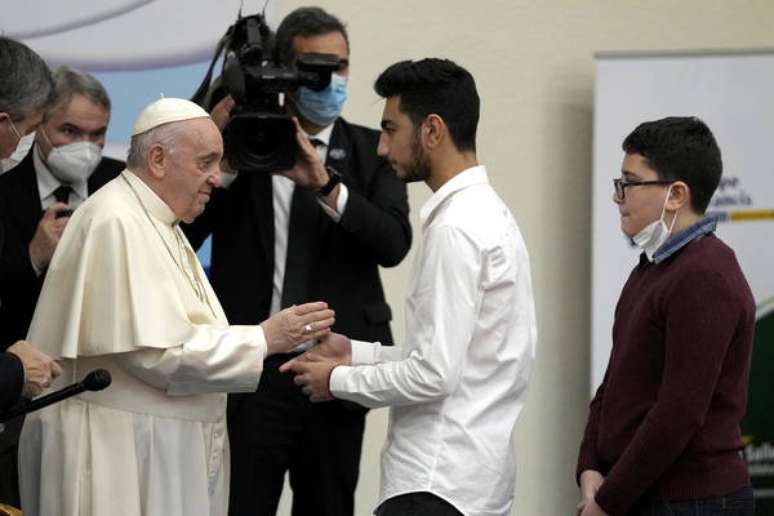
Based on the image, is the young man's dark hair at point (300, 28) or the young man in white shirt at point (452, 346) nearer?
the young man in white shirt at point (452, 346)

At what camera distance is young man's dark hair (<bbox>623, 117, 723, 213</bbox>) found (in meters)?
3.10

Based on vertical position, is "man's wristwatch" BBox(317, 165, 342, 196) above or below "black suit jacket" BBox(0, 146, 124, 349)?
above

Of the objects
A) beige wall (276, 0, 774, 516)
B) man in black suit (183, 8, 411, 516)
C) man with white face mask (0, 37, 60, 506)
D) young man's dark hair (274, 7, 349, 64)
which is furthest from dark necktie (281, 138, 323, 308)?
beige wall (276, 0, 774, 516)

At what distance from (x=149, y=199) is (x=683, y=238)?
118cm

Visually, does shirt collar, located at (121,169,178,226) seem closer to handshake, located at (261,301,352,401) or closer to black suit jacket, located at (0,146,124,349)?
handshake, located at (261,301,352,401)

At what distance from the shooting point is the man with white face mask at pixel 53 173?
12.0ft

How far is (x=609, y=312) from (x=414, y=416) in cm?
208

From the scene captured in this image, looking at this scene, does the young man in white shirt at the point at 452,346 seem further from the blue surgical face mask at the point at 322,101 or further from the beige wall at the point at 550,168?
the beige wall at the point at 550,168

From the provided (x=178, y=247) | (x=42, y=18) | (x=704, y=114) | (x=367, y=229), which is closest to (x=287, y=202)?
(x=367, y=229)

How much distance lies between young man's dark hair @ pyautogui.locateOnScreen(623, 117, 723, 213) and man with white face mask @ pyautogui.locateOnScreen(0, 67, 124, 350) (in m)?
1.47

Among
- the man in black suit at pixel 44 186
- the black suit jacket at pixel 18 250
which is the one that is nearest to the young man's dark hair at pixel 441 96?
the man in black suit at pixel 44 186

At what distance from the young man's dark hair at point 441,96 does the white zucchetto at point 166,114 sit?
462 mm

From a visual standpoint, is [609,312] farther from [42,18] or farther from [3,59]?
[3,59]

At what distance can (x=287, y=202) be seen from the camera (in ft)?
12.7
